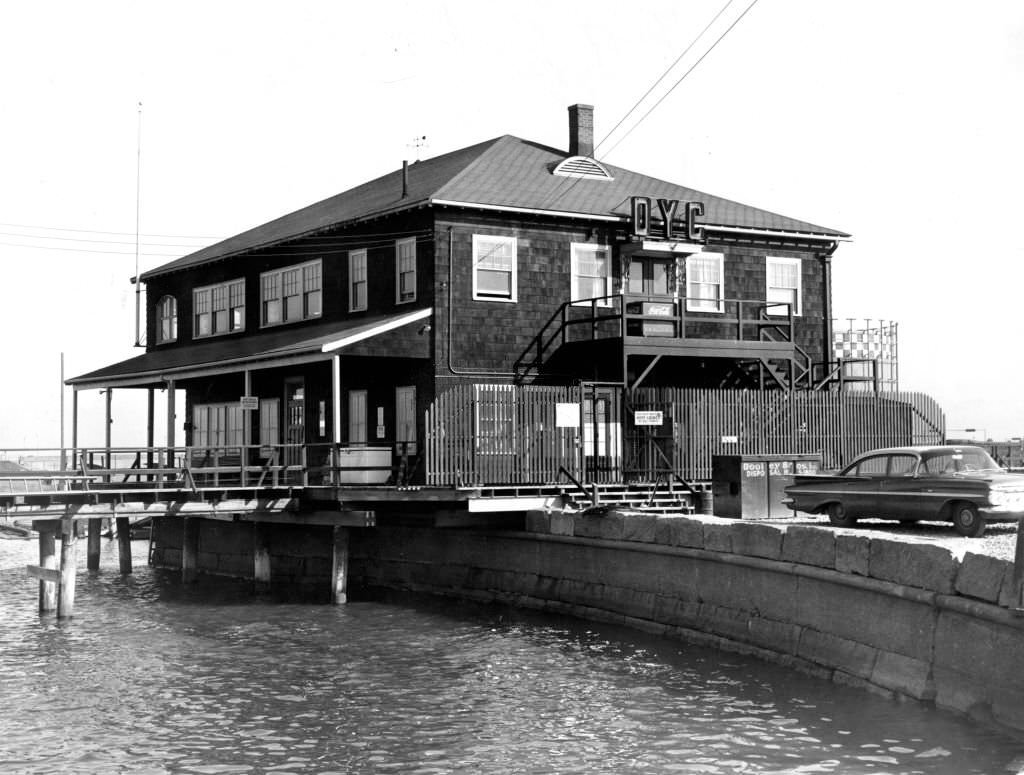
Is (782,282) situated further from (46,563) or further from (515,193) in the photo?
(46,563)

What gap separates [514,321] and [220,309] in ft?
41.6

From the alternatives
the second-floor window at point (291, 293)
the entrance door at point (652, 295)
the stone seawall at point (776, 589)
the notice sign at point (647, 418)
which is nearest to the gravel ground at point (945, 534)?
the stone seawall at point (776, 589)

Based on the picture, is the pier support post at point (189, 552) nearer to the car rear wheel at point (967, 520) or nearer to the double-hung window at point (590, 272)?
the double-hung window at point (590, 272)

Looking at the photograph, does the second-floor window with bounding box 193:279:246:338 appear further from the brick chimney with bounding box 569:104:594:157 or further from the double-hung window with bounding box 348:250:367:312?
the brick chimney with bounding box 569:104:594:157

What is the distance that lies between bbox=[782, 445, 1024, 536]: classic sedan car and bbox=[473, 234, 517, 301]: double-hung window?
1000 centimetres

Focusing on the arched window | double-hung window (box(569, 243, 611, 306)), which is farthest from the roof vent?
the arched window

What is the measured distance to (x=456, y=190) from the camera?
31.2 metres

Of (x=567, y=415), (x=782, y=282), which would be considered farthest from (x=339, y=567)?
(x=782, y=282)

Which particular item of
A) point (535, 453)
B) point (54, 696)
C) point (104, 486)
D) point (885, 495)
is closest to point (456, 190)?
point (535, 453)

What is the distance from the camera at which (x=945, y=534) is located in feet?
67.7

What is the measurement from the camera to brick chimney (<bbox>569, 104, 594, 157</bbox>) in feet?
117

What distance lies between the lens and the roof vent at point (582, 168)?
34406 millimetres

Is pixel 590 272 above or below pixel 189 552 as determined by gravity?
above

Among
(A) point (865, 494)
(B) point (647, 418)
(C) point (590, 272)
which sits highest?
(C) point (590, 272)
